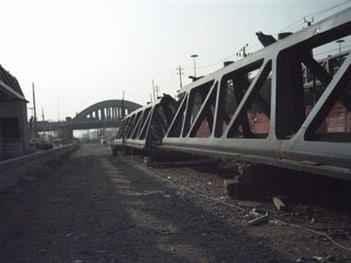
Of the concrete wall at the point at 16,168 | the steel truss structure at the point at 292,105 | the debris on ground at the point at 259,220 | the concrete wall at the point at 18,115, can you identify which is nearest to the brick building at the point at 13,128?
the concrete wall at the point at 18,115

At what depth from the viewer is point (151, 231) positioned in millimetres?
8391

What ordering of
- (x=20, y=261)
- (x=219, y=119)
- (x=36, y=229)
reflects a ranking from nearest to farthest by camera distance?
1. (x=20, y=261)
2. (x=36, y=229)
3. (x=219, y=119)

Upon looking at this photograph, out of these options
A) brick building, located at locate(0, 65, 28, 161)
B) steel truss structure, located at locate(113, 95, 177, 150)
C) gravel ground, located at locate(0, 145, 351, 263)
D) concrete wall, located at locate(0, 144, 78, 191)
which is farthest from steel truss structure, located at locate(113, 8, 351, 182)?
brick building, located at locate(0, 65, 28, 161)

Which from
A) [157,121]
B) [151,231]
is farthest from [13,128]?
[151,231]

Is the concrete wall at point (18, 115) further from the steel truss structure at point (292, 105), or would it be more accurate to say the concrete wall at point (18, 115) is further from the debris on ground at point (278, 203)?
the debris on ground at point (278, 203)

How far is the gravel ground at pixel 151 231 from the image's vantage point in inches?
266

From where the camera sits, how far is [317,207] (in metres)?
9.52

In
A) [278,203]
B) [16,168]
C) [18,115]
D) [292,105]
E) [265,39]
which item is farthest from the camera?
[18,115]

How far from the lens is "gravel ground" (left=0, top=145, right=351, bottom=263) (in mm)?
6758

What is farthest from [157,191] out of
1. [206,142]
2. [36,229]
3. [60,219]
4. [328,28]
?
[328,28]

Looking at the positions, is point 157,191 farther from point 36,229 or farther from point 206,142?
point 36,229

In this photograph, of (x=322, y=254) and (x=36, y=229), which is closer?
(x=322, y=254)

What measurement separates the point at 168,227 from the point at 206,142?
14.7ft

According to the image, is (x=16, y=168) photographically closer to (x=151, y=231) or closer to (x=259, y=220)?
(x=151, y=231)
